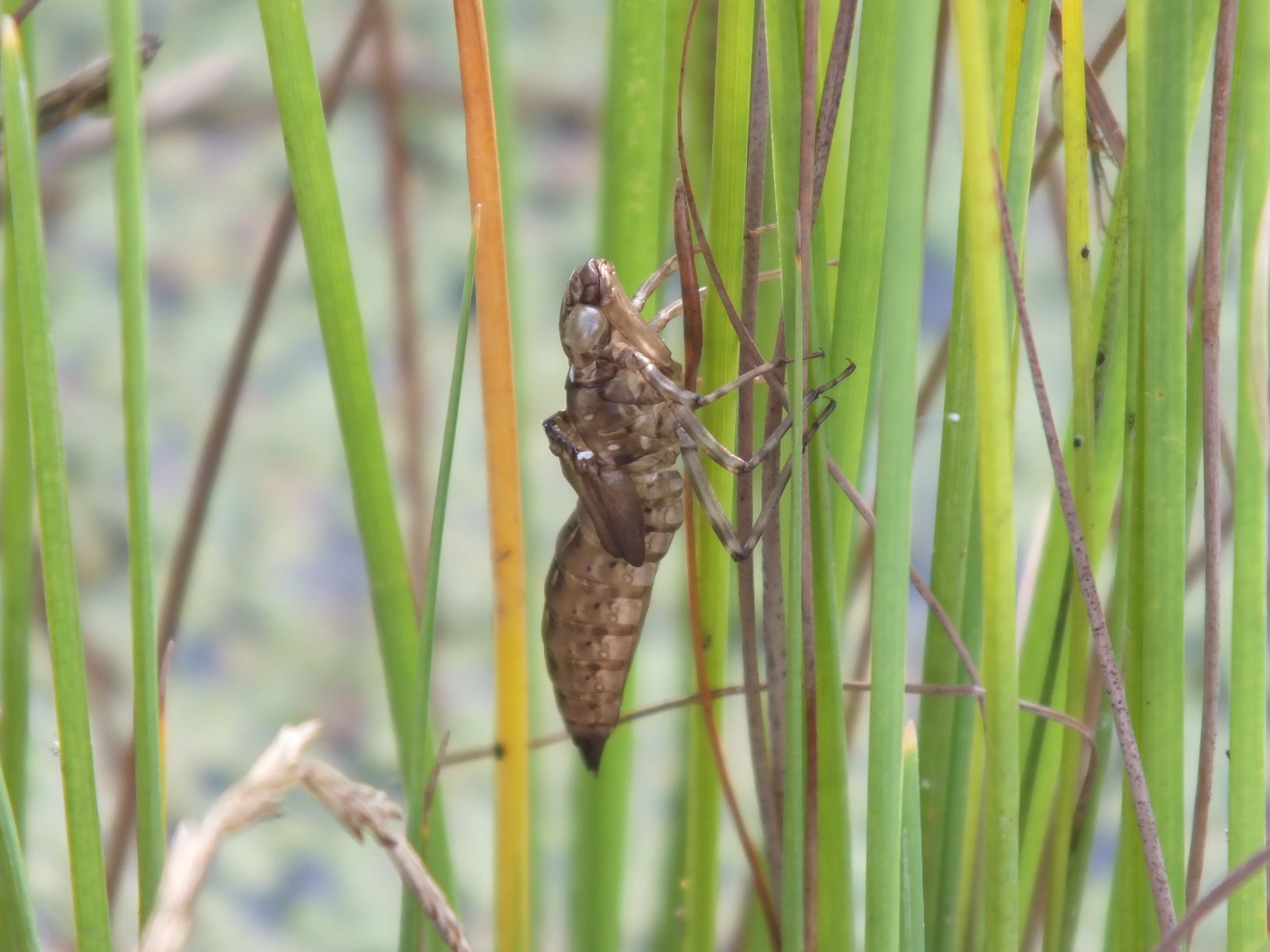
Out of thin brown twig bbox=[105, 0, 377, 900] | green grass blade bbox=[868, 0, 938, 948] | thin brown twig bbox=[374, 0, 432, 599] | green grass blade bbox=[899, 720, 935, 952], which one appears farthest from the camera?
thin brown twig bbox=[374, 0, 432, 599]

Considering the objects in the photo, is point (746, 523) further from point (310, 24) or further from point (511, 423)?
point (310, 24)

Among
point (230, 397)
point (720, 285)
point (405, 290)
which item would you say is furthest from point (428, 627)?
point (405, 290)

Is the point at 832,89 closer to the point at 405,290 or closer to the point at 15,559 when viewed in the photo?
the point at 15,559

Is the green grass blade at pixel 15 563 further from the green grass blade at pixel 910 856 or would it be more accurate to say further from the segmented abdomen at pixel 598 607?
the green grass blade at pixel 910 856

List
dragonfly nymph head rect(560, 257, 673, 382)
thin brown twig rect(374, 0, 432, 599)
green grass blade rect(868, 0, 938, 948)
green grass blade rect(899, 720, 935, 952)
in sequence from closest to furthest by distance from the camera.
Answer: green grass blade rect(868, 0, 938, 948) < green grass blade rect(899, 720, 935, 952) < dragonfly nymph head rect(560, 257, 673, 382) < thin brown twig rect(374, 0, 432, 599)

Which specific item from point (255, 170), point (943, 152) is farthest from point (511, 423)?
point (255, 170)

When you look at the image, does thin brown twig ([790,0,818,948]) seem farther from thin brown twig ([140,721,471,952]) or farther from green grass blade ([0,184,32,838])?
green grass blade ([0,184,32,838])

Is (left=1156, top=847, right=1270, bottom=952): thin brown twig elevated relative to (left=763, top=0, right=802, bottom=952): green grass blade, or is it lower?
lower

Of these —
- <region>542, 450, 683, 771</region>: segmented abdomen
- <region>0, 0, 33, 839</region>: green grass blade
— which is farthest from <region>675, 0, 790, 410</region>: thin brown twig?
<region>0, 0, 33, 839</region>: green grass blade
